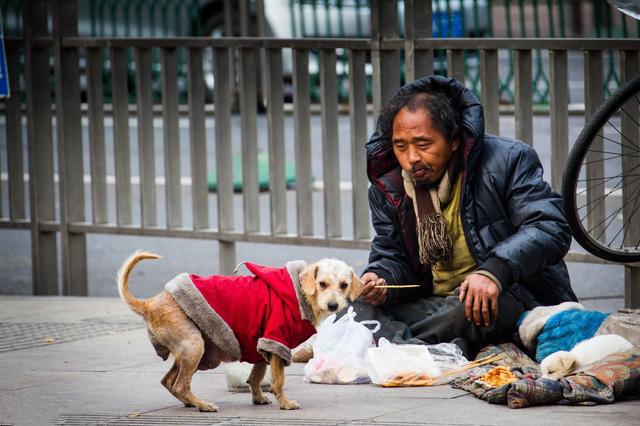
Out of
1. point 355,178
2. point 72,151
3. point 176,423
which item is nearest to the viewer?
point 176,423

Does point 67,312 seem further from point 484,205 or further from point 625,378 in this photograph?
point 625,378

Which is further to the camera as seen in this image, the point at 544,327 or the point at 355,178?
the point at 355,178

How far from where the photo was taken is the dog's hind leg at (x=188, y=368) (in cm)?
419

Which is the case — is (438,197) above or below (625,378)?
above

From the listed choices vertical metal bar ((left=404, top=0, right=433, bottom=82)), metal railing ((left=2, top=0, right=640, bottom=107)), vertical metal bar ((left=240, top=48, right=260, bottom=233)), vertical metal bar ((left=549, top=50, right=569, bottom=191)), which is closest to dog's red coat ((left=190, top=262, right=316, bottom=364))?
vertical metal bar ((left=549, top=50, right=569, bottom=191))

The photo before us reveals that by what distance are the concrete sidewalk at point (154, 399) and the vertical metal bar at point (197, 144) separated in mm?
1352

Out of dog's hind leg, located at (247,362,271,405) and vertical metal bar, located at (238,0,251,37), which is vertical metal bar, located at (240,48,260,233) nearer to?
dog's hind leg, located at (247,362,271,405)

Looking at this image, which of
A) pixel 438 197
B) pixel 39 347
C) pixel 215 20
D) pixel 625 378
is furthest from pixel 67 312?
pixel 215 20

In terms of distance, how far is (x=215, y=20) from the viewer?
18531mm

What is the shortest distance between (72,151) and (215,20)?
37.1 feet

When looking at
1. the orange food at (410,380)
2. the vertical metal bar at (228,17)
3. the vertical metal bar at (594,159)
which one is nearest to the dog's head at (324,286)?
the orange food at (410,380)

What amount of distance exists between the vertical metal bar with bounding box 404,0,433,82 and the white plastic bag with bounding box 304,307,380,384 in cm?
176

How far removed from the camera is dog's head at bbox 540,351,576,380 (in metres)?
4.44

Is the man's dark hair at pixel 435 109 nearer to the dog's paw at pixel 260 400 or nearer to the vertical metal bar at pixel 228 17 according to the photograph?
the dog's paw at pixel 260 400
